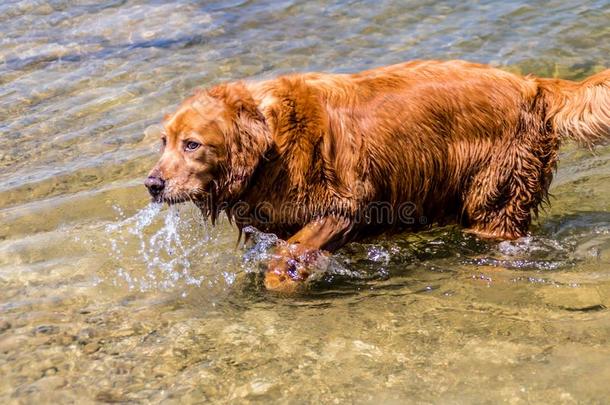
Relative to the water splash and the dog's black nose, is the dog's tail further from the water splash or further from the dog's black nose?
the dog's black nose

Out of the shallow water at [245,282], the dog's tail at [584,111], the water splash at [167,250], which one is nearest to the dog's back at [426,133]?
the dog's tail at [584,111]

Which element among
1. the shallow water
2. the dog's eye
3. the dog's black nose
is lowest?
the shallow water

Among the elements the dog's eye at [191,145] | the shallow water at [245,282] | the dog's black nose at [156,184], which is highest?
the dog's eye at [191,145]

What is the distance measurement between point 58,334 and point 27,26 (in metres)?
7.53

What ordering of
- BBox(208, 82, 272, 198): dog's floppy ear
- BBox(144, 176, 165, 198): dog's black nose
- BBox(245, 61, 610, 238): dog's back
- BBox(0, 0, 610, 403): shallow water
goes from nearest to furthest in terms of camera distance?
BBox(0, 0, 610, 403): shallow water → BBox(144, 176, 165, 198): dog's black nose → BBox(208, 82, 272, 198): dog's floppy ear → BBox(245, 61, 610, 238): dog's back

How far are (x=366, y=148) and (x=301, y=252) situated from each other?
83cm

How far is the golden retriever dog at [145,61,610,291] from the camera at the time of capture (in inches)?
203

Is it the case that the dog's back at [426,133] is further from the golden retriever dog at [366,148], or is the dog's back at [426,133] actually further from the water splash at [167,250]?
the water splash at [167,250]

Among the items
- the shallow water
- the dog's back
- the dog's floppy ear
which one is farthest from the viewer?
the dog's back

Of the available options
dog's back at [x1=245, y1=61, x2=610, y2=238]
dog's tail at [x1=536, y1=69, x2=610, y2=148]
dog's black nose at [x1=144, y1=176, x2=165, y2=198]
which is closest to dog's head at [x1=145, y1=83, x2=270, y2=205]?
dog's black nose at [x1=144, y1=176, x2=165, y2=198]

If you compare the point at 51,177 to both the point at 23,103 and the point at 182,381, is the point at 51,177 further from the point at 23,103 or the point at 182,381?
the point at 182,381

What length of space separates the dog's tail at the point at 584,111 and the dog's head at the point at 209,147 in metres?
2.04

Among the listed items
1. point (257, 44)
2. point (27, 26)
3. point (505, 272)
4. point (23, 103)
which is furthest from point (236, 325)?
point (27, 26)

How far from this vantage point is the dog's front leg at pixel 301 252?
5.30 meters
